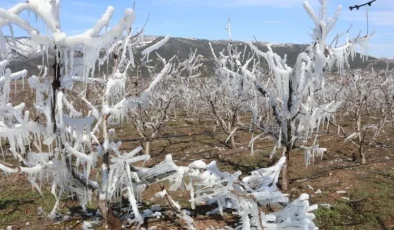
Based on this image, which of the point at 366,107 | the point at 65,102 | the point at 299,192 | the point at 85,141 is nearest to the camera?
the point at 65,102

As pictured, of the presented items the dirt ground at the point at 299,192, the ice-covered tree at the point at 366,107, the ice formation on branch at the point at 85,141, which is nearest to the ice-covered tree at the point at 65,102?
the ice formation on branch at the point at 85,141

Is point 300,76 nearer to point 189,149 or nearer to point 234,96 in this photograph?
point 234,96

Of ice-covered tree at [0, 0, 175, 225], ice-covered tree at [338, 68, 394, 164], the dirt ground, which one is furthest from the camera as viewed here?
ice-covered tree at [338, 68, 394, 164]

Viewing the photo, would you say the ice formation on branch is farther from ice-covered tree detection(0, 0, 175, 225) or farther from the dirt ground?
the dirt ground

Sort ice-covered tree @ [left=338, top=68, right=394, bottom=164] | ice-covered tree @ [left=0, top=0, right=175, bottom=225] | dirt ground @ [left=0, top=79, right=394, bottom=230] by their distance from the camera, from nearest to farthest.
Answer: ice-covered tree @ [left=0, top=0, right=175, bottom=225]
dirt ground @ [left=0, top=79, right=394, bottom=230]
ice-covered tree @ [left=338, top=68, right=394, bottom=164]

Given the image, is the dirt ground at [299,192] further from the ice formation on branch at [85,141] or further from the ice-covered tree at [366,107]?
the ice formation on branch at [85,141]

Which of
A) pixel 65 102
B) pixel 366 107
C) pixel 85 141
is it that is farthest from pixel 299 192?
pixel 366 107

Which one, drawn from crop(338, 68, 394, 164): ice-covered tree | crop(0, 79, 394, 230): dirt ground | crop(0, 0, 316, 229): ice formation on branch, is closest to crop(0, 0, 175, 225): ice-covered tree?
crop(0, 0, 316, 229): ice formation on branch

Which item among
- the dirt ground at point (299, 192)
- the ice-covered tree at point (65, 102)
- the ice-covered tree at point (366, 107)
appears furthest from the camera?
the ice-covered tree at point (366, 107)

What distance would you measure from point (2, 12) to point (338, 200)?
921cm

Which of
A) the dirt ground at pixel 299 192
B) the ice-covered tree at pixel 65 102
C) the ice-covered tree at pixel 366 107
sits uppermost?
the ice-covered tree at pixel 65 102

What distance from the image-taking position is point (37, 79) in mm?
5375

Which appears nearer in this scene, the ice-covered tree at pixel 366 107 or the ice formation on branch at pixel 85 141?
the ice formation on branch at pixel 85 141

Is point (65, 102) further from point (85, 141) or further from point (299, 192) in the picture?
point (299, 192)
